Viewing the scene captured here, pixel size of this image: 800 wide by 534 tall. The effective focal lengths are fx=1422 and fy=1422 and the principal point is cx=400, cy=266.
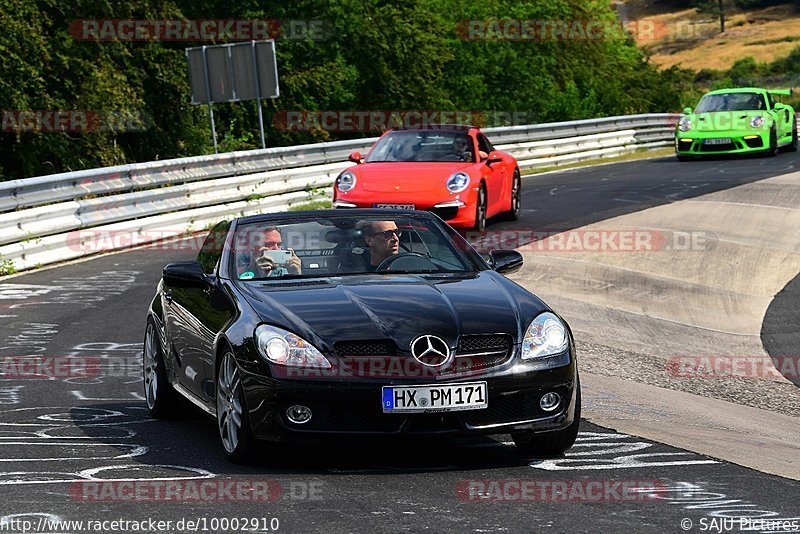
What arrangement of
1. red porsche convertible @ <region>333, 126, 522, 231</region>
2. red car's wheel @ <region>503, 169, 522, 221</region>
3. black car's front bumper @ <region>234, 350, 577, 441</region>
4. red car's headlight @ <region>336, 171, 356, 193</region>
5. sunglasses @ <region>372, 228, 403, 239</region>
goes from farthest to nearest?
red car's wheel @ <region>503, 169, 522, 221</region>, red car's headlight @ <region>336, 171, 356, 193</region>, red porsche convertible @ <region>333, 126, 522, 231</region>, sunglasses @ <region>372, 228, 403, 239</region>, black car's front bumper @ <region>234, 350, 577, 441</region>

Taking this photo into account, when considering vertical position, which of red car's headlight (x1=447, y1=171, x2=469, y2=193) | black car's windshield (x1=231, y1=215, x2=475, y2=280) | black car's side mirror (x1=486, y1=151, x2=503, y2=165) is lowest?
red car's headlight (x1=447, y1=171, x2=469, y2=193)

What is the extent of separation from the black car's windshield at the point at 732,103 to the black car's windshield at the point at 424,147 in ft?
43.0

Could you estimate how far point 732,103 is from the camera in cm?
3117

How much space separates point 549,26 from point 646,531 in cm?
4656

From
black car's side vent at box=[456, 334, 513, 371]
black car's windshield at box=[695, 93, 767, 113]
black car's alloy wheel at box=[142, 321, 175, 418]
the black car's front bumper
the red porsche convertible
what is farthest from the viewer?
black car's windshield at box=[695, 93, 767, 113]

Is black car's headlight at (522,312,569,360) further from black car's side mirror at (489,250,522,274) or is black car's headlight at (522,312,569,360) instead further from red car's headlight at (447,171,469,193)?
red car's headlight at (447,171,469,193)

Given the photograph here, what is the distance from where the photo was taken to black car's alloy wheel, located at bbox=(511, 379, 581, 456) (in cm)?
723

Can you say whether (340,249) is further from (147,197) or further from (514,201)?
(514,201)

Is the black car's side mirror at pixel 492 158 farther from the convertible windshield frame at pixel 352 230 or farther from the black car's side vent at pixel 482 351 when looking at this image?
the black car's side vent at pixel 482 351

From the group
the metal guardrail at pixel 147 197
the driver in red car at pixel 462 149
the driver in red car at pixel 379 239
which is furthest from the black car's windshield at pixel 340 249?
the driver in red car at pixel 462 149

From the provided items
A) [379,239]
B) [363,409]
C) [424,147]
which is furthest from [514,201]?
[363,409]

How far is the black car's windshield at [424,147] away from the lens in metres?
19.2

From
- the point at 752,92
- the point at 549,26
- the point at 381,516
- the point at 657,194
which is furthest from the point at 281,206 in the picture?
the point at 549,26

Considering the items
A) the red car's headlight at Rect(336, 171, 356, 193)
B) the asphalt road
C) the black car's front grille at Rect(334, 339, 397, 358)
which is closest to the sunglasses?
the asphalt road
